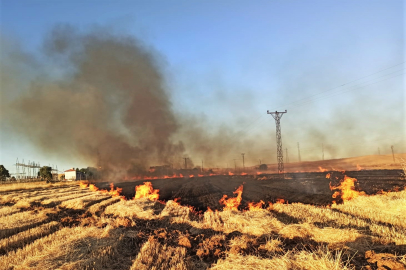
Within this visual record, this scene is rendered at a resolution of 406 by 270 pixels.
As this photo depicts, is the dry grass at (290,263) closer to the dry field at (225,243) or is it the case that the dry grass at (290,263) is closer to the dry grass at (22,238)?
the dry field at (225,243)

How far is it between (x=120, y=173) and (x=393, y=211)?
60194 mm

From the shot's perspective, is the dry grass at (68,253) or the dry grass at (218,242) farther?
the dry grass at (68,253)

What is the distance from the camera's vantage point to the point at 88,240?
9.16 meters

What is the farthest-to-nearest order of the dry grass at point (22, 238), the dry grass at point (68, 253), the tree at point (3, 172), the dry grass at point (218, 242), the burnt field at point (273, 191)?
1. the tree at point (3, 172)
2. the burnt field at point (273, 191)
3. the dry grass at point (22, 238)
4. the dry grass at point (68, 253)
5. the dry grass at point (218, 242)

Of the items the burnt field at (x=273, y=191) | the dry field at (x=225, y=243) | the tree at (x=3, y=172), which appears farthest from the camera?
the tree at (x=3, y=172)

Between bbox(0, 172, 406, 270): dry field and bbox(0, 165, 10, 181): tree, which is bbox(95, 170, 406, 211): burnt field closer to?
bbox(0, 172, 406, 270): dry field

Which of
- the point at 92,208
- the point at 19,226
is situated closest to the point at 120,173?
the point at 92,208

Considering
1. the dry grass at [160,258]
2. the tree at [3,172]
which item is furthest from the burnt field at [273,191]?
the tree at [3,172]

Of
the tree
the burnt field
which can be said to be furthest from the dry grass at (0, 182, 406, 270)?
the tree

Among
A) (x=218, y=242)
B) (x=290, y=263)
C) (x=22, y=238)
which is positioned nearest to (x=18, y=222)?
(x=22, y=238)

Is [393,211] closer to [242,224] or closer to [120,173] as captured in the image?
[242,224]

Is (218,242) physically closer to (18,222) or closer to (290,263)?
(290,263)

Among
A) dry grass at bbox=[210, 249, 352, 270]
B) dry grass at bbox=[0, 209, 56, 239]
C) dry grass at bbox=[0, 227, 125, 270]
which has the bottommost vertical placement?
dry grass at bbox=[0, 209, 56, 239]

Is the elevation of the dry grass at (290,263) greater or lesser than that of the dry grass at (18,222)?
greater
